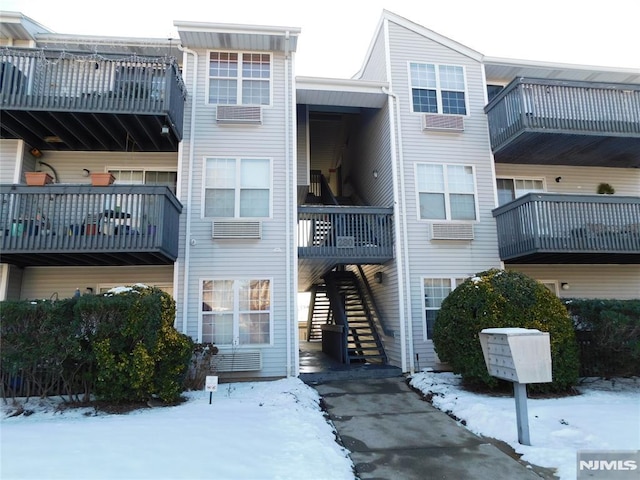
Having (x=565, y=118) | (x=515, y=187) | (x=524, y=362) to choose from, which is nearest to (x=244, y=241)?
(x=524, y=362)

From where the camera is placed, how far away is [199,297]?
943 centimetres

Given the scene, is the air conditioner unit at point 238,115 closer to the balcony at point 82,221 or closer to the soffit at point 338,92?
the soffit at point 338,92

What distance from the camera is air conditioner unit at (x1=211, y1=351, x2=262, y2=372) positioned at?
9.11 m

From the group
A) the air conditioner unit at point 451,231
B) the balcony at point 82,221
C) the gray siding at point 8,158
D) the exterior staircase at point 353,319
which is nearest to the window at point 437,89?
the air conditioner unit at point 451,231

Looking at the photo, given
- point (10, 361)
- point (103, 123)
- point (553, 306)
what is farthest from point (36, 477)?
point (553, 306)

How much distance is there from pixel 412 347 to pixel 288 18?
28.2 ft

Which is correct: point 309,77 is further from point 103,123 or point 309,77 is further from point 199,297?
point 199,297

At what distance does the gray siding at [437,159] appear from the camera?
10.3 metres

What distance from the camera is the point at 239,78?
10.5 m

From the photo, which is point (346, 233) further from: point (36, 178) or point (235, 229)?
point (36, 178)

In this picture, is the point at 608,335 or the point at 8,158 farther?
the point at 8,158

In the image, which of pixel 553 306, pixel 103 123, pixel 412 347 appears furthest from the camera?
pixel 412 347

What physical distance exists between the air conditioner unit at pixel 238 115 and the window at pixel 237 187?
3.08 feet

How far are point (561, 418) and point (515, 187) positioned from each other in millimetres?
7338
